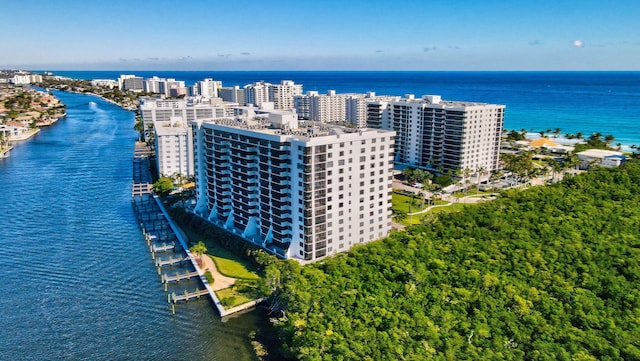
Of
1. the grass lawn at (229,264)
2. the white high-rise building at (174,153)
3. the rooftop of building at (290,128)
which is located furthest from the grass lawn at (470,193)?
the white high-rise building at (174,153)

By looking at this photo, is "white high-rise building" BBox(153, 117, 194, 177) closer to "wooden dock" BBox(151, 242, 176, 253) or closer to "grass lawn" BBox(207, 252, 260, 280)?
"wooden dock" BBox(151, 242, 176, 253)

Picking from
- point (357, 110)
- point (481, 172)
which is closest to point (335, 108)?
point (357, 110)

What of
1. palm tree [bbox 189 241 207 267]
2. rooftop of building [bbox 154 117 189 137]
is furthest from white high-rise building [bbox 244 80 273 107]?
palm tree [bbox 189 241 207 267]

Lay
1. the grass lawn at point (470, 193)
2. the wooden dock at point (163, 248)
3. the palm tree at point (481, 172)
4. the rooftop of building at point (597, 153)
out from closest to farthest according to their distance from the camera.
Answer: the wooden dock at point (163, 248)
the grass lawn at point (470, 193)
the palm tree at point (481, 172)
the rooftop of building at point (597, 153)

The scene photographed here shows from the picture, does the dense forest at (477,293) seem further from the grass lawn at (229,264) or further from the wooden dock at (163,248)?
the wooden dock at (163,248)

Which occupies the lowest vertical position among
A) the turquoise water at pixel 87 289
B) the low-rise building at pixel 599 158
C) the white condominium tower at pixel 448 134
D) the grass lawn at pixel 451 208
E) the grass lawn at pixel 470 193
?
the turquoise water at pixel 87 289

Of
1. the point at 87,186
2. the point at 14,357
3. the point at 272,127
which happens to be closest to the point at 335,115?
the point at 87,186

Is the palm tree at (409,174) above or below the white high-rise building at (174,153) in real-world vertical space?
below

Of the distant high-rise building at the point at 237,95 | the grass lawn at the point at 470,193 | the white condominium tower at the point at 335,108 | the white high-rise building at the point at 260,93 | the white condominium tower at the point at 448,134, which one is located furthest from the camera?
the distant high-rise building at the point at 237,95
